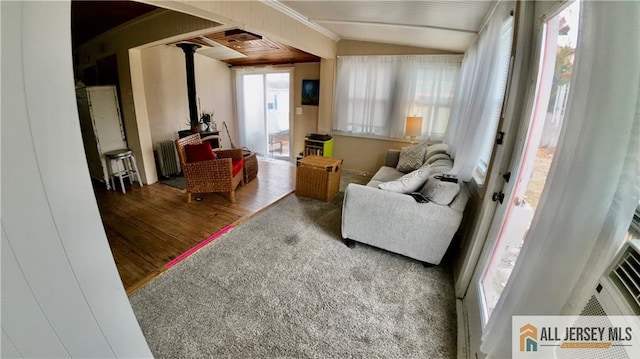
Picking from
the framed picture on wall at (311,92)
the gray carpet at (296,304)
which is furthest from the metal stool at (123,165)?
the framed picture on wall at (311,92)

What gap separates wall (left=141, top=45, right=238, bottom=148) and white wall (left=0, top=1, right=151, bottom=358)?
4.39 m

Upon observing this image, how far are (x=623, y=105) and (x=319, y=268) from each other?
1.93m

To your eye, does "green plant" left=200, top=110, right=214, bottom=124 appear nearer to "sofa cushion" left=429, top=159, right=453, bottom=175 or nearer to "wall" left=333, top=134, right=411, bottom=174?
"wall" left=333, top=134, right=411, bottom=174

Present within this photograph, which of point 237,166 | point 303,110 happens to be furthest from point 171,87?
point 303,110

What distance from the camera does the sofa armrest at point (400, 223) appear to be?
1.96 m

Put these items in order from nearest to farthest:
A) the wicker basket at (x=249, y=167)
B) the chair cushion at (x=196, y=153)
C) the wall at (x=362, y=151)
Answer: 1. the chair cushion at (x=196, y=153)
2. the wicker basket at (x=249, y=167)
3. the wall at (x=362, y=151)

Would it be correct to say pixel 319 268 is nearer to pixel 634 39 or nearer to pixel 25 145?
pixel 25 145

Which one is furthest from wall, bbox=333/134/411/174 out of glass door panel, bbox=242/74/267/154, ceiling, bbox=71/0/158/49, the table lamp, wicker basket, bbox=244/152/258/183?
ceiling, bbox=71/0/158/49

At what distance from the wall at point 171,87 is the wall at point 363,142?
2.64 meters

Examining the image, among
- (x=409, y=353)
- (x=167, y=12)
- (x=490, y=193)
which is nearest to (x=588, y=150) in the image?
(x=490, y=193)

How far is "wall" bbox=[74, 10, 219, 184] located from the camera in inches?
115

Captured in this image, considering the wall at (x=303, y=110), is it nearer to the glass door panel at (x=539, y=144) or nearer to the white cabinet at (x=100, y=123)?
the white cabinet at (x=100, y=123)

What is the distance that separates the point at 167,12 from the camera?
2.94m

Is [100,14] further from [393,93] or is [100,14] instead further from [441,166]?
[441,166]
